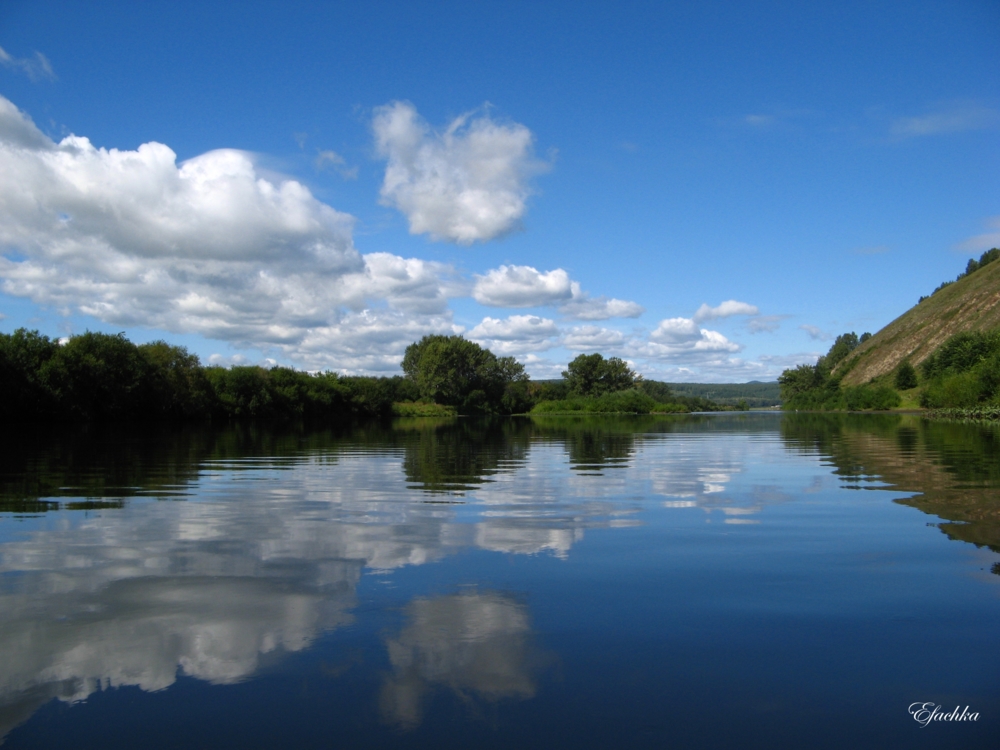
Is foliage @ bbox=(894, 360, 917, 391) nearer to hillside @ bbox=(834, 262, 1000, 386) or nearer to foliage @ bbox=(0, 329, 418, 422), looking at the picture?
hillside @ bbox=(834, 262, 1000, 386)

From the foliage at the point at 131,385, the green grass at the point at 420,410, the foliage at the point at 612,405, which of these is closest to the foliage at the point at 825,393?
the foliage at the point at 612,405

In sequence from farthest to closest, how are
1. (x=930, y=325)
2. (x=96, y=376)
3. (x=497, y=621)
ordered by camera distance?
(x=930, y=325), (x=96, y=376), (x=497, y=621)

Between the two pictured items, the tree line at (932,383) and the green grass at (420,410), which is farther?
the green grass at (420,410)

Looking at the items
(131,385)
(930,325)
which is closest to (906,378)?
(930,325)

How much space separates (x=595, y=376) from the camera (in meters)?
149

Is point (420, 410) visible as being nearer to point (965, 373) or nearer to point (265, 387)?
point (265, 387)

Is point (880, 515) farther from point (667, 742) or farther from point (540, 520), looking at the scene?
point (667, 742)

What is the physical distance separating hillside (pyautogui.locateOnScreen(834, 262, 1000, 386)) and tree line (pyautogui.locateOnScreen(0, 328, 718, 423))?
33635 millimetres

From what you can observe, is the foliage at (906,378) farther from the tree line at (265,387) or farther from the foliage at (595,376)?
the foliage at (595,376)

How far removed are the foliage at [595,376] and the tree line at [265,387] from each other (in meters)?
0.21

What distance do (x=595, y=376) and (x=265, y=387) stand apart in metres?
75.3

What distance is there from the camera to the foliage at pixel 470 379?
13525 cm

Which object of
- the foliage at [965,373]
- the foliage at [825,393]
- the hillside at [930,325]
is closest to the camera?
the foliage at [965,373]

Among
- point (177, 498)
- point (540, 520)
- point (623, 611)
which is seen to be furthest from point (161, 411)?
A: point (623, 611)
